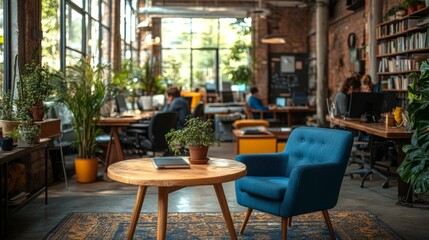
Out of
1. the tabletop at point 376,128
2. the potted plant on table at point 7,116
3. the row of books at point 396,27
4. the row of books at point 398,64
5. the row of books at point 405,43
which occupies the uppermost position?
the row of books at point 396,27

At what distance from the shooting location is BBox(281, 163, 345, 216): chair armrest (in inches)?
153

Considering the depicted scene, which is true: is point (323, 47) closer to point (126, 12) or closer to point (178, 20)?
point (126, 12)

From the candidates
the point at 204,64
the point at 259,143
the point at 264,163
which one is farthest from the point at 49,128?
the point at 204,64

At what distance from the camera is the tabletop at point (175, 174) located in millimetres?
3330

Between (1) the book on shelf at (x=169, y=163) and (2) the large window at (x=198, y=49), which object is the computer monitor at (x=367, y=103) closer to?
(1) the book on shelf at (x=169, y=163)

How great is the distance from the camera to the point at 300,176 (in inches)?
153

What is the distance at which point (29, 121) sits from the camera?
492cm

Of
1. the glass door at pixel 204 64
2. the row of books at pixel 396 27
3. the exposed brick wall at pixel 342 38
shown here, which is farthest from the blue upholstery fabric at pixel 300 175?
the glass door at pixel 204 64

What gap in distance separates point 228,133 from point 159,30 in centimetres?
743

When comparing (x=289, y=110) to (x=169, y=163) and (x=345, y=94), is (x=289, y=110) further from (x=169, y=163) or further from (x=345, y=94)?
(x=169, y=163)

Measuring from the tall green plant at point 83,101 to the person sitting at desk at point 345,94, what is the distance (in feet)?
10.9

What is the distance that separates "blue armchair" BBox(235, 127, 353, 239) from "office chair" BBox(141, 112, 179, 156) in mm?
3379

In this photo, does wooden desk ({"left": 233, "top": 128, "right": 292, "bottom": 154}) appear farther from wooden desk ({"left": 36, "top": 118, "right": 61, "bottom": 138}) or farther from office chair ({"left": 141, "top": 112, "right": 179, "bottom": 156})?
wooden desk ({"left": 36, "top": 118, "right": 61, "bottom": 138})

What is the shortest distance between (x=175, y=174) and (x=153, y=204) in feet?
7.22
